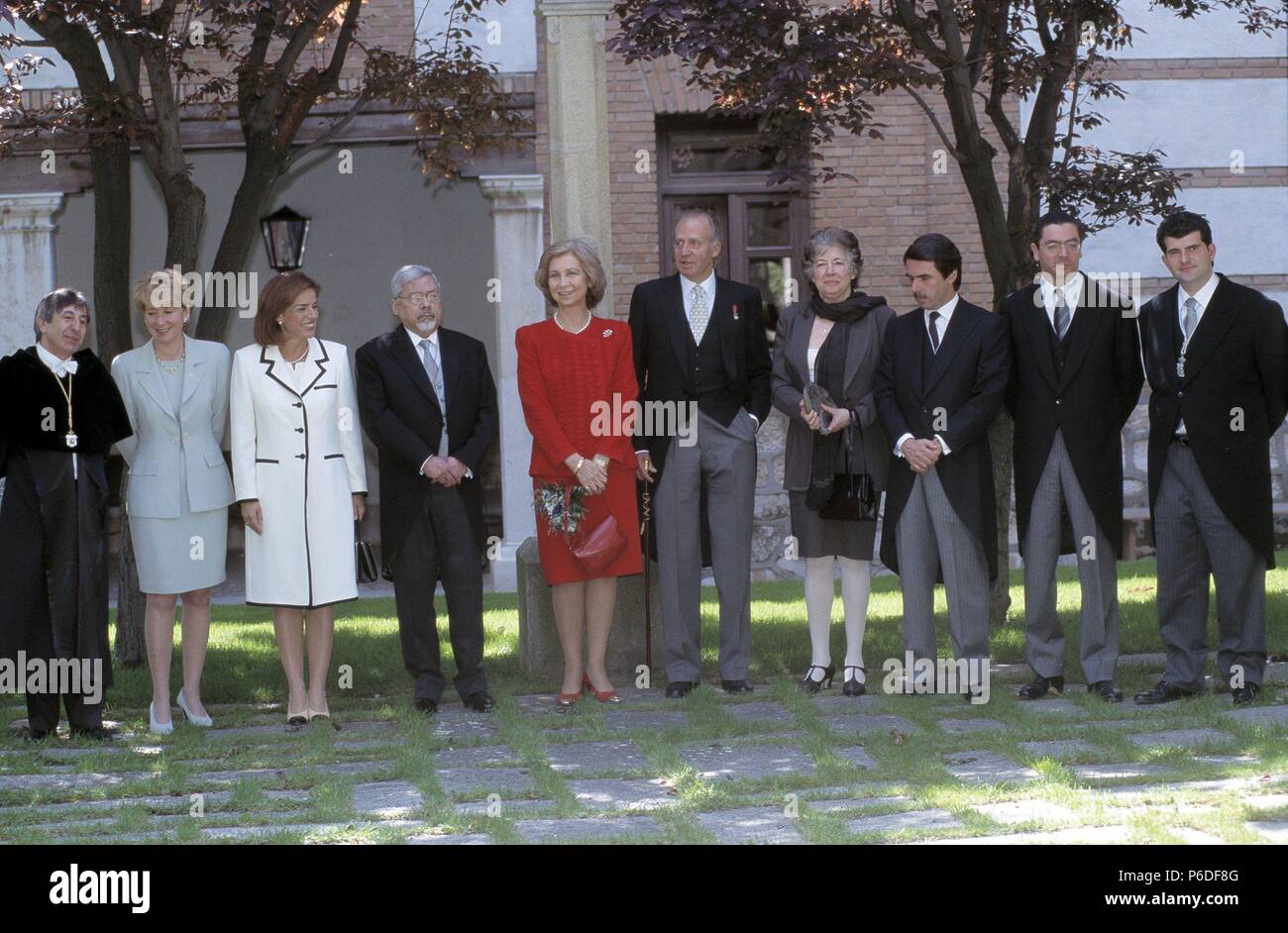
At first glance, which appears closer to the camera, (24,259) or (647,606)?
(647,606)

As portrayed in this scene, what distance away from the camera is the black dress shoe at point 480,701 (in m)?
7.48

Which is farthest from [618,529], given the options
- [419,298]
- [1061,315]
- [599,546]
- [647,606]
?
[1061,315]

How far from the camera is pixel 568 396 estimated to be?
7617 mm

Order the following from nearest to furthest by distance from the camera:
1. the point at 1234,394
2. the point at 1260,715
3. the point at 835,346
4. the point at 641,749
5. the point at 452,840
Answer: the point at 452,840, the point at 641,749, the point at 1260,715, the point at 1234,394, the point at 835,346

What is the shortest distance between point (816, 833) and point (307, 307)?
146 inches

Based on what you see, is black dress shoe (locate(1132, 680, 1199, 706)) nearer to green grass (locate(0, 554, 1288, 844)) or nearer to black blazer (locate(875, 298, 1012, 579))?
green grass (locate(0, 554, 1288, 844))

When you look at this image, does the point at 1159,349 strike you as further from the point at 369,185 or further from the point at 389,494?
the point at 369,185

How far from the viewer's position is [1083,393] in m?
7.42

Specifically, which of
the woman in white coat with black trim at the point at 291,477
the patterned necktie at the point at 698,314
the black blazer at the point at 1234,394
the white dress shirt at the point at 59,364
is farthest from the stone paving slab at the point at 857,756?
the white dress shirt at the point at 59,364

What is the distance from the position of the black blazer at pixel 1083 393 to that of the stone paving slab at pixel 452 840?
3354 millimetres

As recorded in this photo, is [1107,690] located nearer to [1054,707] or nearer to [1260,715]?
[1054,707]

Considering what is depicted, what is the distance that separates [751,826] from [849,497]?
281cm

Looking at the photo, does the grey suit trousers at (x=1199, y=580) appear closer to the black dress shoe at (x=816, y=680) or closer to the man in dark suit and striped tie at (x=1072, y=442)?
the man in dark suit and striped tie at (x=1072, y=442)

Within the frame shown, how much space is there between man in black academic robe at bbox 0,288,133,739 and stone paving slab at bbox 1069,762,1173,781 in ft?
13.4
